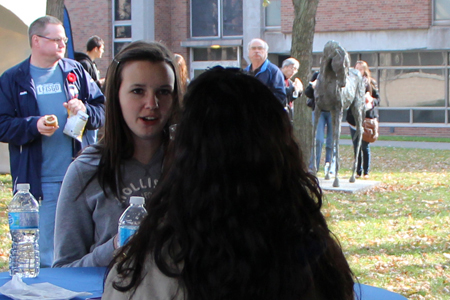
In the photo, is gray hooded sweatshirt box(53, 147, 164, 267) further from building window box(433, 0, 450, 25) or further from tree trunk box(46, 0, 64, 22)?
building window box(433, 0, 450, 25)

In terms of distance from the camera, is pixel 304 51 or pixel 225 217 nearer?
pixel 225 217

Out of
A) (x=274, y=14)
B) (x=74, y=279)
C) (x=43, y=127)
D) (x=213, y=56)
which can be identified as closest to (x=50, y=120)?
(x=43, y=127)

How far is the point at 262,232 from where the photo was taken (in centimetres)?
147

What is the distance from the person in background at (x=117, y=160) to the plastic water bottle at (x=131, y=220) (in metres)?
0.31

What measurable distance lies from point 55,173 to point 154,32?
23694 mm

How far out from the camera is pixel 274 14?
26188mm

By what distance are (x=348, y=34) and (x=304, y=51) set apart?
14747mm

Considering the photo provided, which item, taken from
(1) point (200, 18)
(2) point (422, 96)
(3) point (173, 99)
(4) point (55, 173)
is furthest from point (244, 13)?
(3) point (173, 99)

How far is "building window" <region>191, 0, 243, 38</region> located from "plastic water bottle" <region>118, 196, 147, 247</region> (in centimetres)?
2571

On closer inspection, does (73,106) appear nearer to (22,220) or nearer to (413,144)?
(22,220)

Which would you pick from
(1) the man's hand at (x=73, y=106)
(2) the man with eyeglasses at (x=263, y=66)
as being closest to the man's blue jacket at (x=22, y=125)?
(1) the man's hand at (x=73, y=106)

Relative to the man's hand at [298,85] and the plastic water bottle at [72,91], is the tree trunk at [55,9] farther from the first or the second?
the plastic water bottle at [72,91]

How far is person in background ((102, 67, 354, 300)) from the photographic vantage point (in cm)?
144

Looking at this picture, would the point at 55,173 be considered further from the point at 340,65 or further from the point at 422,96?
the point at 422,96
